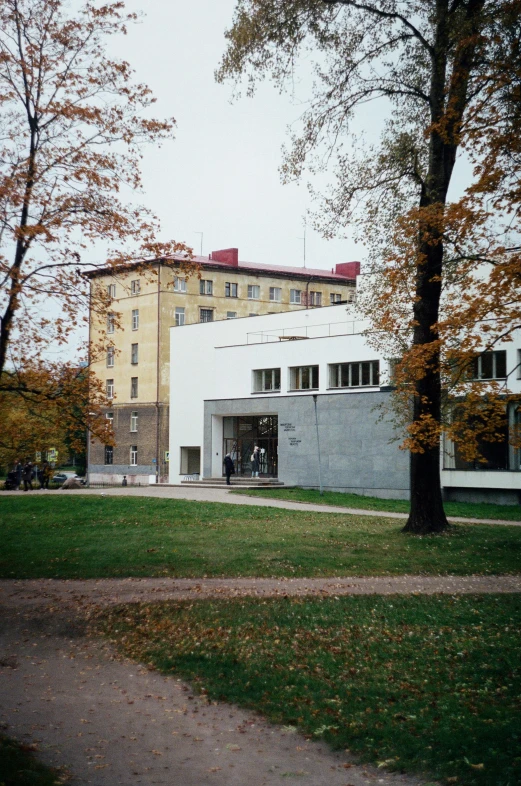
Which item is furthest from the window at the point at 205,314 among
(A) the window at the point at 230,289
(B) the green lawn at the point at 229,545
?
(B) the green lawn at the point at 229,545

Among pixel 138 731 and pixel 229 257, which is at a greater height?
pixel 229 257

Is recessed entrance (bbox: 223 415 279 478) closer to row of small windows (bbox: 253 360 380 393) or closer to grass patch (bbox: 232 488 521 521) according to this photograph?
row of small windows (bbox: 253 360 380 393)

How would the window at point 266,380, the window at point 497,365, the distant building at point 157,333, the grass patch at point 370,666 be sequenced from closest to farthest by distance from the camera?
the grass patch at point 370,666, the window at point 497,365, the window at point 266,380, the distant building at point 157,333

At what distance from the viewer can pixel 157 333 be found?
74.6m

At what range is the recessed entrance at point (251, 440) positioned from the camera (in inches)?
2026

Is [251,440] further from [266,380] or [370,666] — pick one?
[370,666]

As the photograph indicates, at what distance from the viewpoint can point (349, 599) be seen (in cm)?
1302

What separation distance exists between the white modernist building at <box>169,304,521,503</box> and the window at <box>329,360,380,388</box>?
0.18 feet

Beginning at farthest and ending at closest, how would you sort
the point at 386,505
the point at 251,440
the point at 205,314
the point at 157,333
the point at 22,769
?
1. the point at 205,314
2. the point at 157,333
3. the point at 251,440
4. the point at 386,505
5. the point at 22,769

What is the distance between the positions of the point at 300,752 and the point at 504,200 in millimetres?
9244

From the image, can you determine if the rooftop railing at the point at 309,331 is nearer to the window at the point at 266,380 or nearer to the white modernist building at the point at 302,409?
the white modernist building at the point at 302,409

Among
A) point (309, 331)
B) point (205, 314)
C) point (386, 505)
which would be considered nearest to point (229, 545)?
point (386, 505)

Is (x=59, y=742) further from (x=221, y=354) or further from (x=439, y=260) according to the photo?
(x=221, y=354)

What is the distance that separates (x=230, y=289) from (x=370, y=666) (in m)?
71.9
